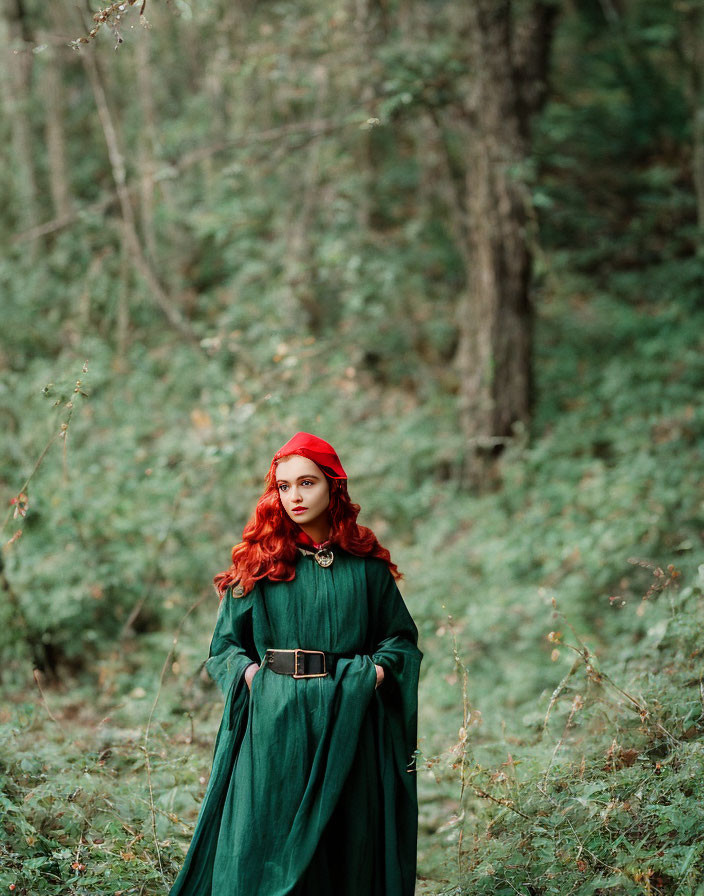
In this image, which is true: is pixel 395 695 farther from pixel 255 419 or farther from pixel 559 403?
pixel 559 403

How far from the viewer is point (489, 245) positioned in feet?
24.1

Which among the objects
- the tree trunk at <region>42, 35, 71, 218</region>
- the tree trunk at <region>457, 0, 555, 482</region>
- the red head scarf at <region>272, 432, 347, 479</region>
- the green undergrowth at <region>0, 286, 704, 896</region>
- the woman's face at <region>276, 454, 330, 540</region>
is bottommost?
the green undergrowth at <region>0, 286, 704, 896</region>

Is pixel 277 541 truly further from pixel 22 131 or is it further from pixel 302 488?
pixel 22 131

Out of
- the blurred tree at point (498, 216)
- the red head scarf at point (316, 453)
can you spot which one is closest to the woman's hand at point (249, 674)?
the red head scarf at point (316, 453)

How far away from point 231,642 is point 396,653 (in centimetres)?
58

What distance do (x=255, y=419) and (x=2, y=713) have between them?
2.65 meters

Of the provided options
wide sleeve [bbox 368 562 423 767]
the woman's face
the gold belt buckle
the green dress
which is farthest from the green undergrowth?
the woman's face

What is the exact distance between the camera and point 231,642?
9.63ft

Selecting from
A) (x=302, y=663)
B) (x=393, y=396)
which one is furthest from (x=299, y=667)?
(x=393, y=396)

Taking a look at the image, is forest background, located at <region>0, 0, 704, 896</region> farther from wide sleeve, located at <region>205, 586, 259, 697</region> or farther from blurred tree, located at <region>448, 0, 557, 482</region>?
wide sleeve, located at <region>205, 586, 259, 697</region>

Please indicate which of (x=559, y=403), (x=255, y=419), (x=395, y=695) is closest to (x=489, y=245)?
(x=559, y=403)

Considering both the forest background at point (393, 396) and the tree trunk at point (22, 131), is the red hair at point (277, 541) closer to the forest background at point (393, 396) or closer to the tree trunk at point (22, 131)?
the forest background at point (393, 396)

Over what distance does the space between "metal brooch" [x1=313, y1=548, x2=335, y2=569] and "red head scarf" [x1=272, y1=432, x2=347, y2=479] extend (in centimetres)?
26

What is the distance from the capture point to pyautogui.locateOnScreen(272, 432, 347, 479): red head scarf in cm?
291
